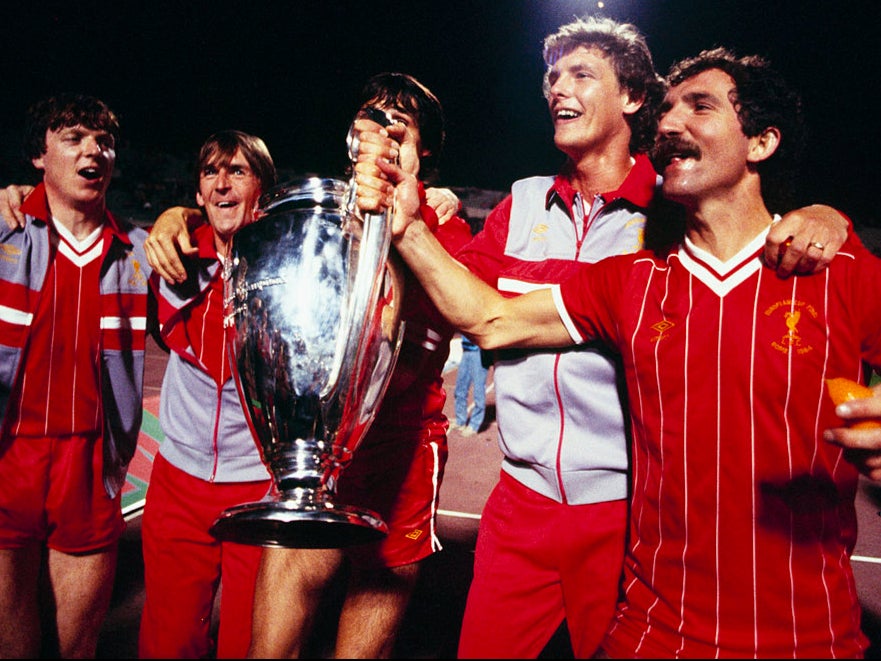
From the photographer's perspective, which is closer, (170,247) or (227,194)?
(170,247)

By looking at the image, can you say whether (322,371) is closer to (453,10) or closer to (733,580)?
(733,580)

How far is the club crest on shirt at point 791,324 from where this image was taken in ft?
5.03

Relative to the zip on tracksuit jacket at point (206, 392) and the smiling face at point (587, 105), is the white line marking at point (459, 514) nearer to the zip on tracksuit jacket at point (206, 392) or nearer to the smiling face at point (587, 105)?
the zip on tracksuit jacket at point (206, 392)

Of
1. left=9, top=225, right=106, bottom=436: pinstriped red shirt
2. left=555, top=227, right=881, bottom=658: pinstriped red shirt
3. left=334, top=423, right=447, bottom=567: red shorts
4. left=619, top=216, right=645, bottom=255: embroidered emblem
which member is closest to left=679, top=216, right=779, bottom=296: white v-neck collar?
left=555, top=227, right=881, bottom=658: pinstriped red shirt

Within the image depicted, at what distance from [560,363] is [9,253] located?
207 centimetres

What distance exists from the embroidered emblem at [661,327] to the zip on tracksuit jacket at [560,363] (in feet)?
0.79

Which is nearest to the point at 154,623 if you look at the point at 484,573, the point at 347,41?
the point at 484,573

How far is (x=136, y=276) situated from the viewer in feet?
8.33

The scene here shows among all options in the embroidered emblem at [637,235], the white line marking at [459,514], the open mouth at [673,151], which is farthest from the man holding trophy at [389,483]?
the white line marking at [459,514]

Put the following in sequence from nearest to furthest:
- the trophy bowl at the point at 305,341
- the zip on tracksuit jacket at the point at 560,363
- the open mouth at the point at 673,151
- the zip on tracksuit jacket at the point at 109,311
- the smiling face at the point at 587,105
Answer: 1. the trophy bowl at the point at 305,341
2. the open mouth at the point at 673,151
3. the zip on tracksuit jacket at the point at 560,363
4. the smiling face at the point at 587,105
5. the zip on tracksuit jacket at the point at 109,311

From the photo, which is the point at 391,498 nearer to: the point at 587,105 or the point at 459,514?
the point at 587,105

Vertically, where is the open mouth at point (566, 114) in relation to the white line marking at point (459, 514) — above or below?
above

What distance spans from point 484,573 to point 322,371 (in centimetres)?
115

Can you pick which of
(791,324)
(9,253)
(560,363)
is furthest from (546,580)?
(9,253)
